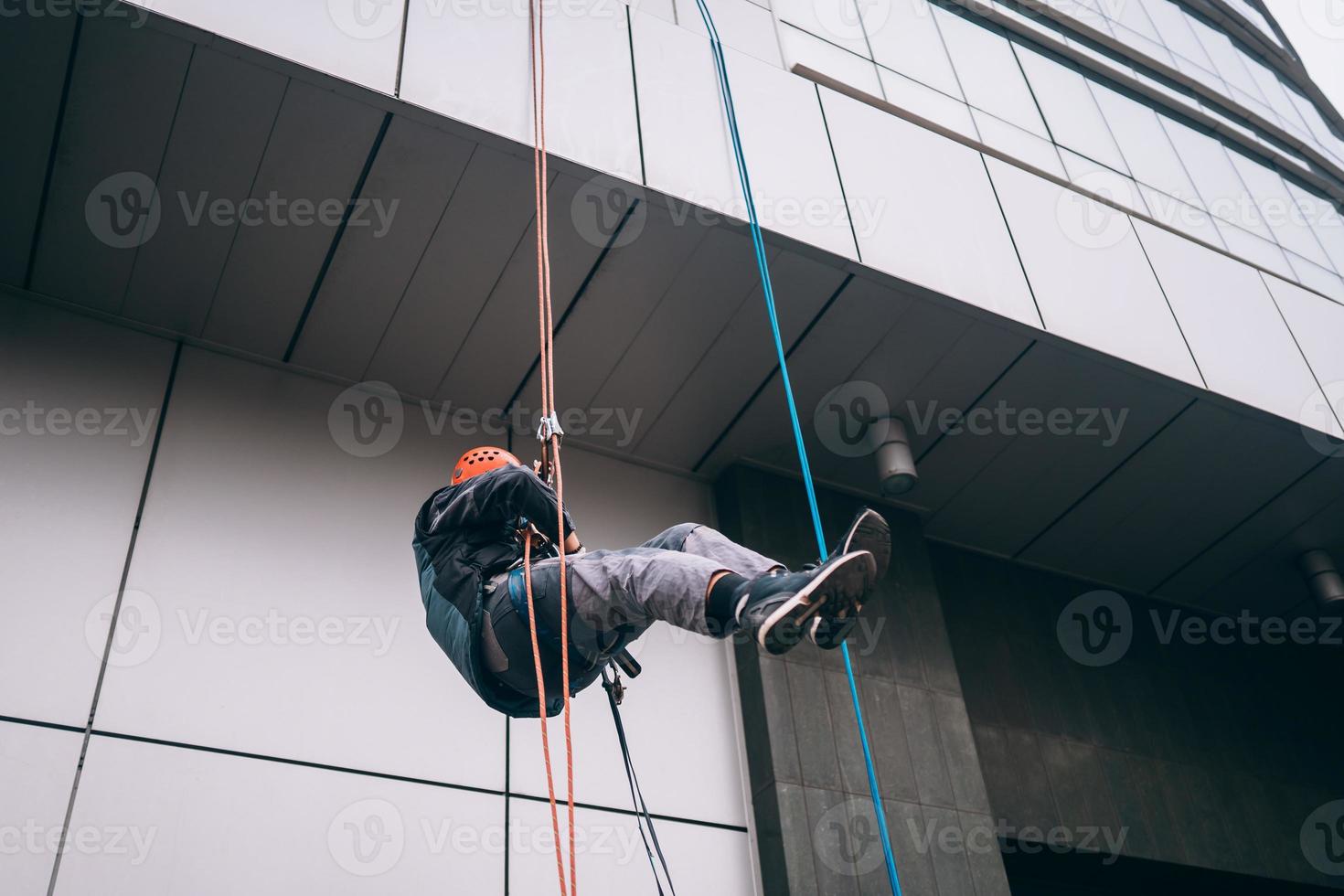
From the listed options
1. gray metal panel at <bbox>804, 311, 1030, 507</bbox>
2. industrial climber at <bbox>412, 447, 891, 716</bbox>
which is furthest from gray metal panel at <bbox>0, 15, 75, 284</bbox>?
gray metal panel at <bbox>804, 311, 1030, 507</bbox>

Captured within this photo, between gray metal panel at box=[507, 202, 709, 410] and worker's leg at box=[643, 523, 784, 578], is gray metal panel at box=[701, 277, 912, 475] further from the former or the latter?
worker's leg at box=[643, 523, 784, 578]

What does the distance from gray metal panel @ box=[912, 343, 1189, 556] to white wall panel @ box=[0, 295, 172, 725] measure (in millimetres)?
5186

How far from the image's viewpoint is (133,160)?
19.9ft

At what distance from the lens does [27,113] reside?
582cm

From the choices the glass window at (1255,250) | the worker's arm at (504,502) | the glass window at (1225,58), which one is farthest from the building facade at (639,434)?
the glass window at (1225,58)

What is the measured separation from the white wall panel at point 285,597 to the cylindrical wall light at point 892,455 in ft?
9.67

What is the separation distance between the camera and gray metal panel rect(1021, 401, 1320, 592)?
8.51m

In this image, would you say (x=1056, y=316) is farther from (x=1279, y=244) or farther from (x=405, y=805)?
(x=405, y=805)

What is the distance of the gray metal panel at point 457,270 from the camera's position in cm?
639

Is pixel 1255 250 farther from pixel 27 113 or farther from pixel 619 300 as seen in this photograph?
pixel 27 113

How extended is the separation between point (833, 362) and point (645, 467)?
1.48 meters

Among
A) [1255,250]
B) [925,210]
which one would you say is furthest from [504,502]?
[1255,250]

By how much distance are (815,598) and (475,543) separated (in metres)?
1.59

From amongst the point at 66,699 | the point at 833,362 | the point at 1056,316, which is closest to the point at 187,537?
the point at 66,699
